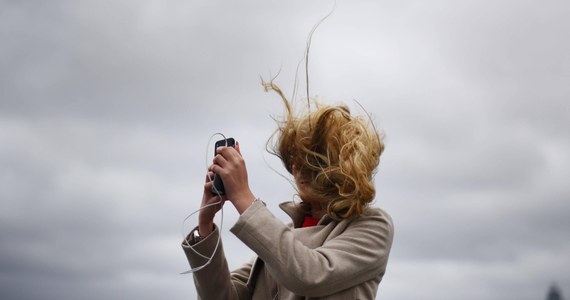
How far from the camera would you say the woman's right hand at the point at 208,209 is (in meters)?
5.26

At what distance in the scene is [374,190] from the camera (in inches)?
200

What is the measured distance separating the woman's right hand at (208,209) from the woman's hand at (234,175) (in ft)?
0.65

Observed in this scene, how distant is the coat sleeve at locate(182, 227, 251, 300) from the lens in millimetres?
5609

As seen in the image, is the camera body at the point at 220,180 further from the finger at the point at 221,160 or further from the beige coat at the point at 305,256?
the beige coat at the point at 305,256

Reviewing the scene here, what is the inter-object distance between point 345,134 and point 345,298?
3.71 feet

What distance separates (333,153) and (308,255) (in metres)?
0.76

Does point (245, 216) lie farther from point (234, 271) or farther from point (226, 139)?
point (234, 271)

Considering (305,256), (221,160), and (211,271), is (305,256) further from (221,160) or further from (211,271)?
(211,271)

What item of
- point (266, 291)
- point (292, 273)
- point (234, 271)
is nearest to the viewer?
point (292, 273)

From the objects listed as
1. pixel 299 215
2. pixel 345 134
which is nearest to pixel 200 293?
pixel 299 215

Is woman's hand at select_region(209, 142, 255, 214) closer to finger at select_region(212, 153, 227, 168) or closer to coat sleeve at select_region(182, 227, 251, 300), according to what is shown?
finger at select_region(212, 153, 227, 168)

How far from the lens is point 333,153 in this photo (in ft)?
17.1

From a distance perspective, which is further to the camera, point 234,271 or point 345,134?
point 234,271

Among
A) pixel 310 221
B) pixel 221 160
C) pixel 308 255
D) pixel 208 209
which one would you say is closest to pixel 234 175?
pixel 221 160
